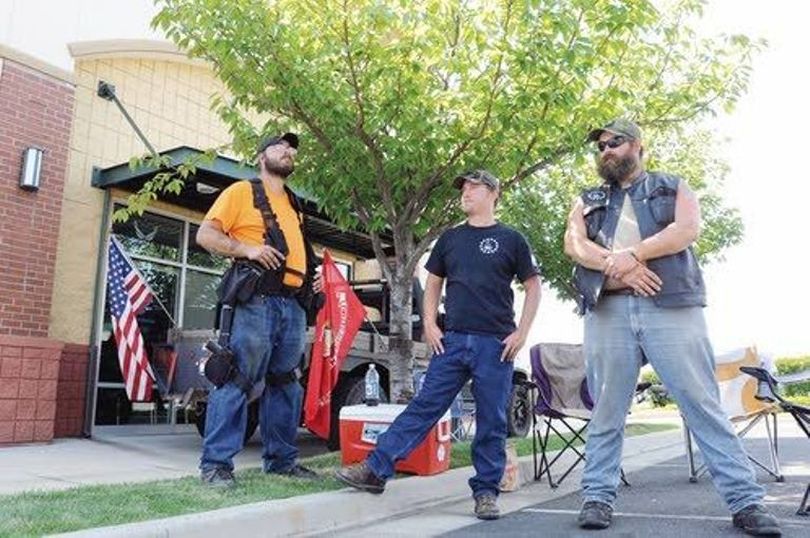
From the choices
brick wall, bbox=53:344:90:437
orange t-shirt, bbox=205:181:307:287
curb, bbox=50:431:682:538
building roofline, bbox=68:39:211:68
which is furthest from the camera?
building roofline, bbox=68:39:211:68

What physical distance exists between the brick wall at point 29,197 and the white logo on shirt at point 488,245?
5.46m

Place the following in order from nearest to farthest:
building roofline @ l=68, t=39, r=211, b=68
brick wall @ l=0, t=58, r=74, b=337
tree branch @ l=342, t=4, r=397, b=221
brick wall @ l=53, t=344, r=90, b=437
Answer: tree branch @ l=342, t=4, r=397, b=221 < brick wall @ l=0, t=58, r=74, b=337 < brick wall @ l=53, t=344, r=90, b=437 < building roofline @ l=68, t=39, r=211, b=68

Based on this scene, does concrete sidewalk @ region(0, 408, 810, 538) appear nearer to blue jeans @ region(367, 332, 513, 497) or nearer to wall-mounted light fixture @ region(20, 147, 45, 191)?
blue jeans @ region(367, 332, 513, 497)

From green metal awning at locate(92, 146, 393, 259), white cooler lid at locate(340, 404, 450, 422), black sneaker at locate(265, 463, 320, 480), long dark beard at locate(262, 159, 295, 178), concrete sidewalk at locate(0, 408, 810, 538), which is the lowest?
concrete sidewalk at locate(0, 408, 810, 538)

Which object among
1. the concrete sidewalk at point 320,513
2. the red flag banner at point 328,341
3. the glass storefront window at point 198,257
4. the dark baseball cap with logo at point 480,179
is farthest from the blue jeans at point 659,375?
the glass storefront window at point 198,257

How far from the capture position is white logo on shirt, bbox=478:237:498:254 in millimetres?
4672

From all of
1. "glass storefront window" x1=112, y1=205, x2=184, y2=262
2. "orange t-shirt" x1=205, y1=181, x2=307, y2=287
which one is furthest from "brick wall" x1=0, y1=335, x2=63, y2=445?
"orange t-shirt" x1=205, y1=181, x2=307, y2=287

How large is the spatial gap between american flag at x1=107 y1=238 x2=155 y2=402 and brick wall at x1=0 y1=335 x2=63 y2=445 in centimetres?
71

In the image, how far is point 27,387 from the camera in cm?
762

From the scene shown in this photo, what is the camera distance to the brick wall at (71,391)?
8.52 m

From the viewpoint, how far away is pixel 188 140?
10.5 m

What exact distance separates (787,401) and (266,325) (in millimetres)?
3043

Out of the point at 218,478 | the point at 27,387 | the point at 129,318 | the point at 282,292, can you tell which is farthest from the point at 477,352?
the point at 129,318

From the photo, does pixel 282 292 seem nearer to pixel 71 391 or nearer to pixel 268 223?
pixel 268 223
